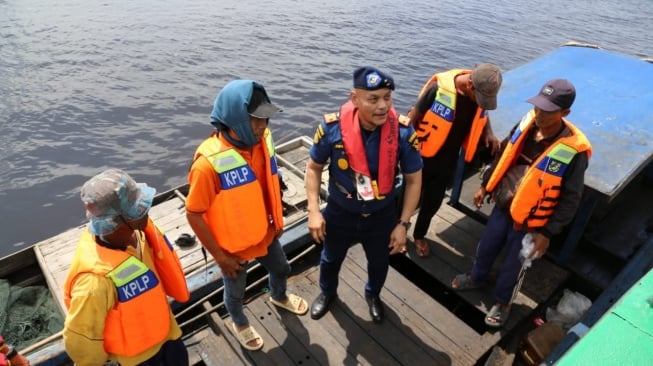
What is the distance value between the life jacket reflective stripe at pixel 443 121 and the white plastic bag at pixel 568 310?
201 cm

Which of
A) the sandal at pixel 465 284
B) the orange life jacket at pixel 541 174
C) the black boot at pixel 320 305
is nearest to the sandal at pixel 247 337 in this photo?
the black boot at pixel 320 305

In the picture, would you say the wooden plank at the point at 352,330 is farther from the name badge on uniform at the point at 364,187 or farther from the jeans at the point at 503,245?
the name badge on uniform at the point at 364,187

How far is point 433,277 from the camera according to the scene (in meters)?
4.66

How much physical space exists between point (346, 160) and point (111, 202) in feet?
5.45

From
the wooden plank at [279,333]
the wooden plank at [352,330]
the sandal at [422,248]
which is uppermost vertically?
the sandal at [422,248]

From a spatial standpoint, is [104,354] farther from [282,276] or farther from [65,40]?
[65,40]

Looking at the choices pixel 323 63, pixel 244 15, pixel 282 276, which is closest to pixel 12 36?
pixel 244 15

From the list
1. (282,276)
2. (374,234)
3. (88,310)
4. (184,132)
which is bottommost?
(184,132)

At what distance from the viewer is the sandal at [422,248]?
484 centimetres

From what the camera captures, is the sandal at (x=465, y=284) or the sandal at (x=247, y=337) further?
the sandal at (x=465, y=284)

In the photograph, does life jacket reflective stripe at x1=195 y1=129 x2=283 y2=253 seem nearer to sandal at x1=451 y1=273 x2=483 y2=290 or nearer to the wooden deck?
the wooden deck

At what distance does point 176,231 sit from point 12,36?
621 inches

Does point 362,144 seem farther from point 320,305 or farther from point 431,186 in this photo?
point 320,305

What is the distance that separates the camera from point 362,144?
3.06 meters
